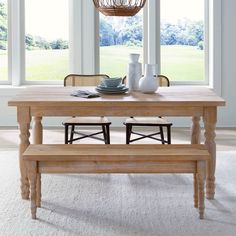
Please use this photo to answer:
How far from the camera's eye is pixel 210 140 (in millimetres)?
4027

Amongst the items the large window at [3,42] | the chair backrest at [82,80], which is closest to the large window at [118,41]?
the large window at [3,42]

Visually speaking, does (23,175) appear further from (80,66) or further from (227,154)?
(80,66)

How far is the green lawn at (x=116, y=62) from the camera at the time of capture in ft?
25.0

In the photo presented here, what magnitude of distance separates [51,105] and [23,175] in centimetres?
56

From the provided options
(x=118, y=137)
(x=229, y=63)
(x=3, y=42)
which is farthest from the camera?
(x=3, y=42)

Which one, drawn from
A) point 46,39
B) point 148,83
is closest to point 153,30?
point 46,39

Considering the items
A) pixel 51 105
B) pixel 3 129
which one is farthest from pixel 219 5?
pixel 51 105

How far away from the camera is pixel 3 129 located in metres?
7.18

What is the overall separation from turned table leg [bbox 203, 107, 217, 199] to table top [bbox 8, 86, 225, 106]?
76mm

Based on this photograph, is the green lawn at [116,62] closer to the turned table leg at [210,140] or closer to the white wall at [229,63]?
the white wall at [229,63]

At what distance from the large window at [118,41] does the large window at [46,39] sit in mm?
532

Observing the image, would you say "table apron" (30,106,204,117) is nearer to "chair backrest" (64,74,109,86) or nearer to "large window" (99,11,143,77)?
"chair backrest" (64,74,109,86)

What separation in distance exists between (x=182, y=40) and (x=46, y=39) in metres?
1.90

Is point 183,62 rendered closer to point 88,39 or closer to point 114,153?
point 88,39
